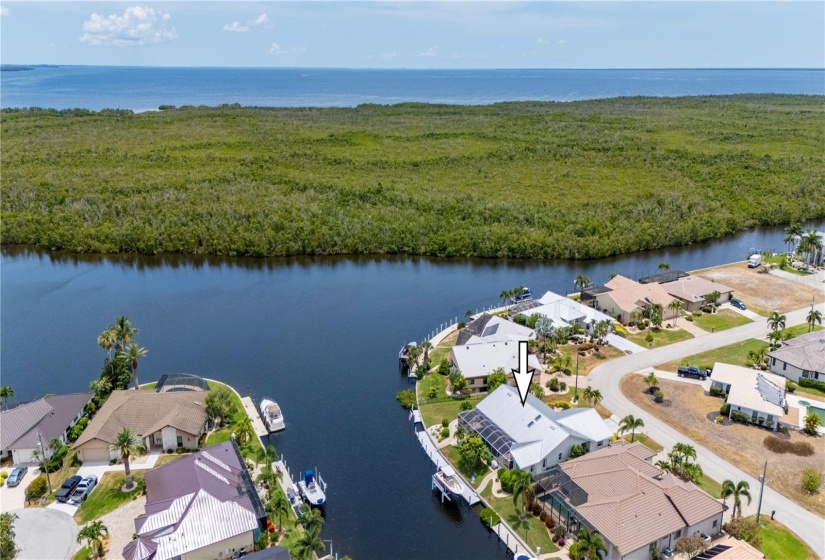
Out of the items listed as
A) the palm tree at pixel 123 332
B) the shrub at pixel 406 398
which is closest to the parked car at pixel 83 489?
the palm tree at pixel 123 332

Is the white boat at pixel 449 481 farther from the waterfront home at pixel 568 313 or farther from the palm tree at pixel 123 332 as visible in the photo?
the palm tree at pixel 123 332

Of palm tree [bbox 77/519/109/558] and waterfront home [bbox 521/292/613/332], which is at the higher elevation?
waterfront home [bbox 521/292/613/332]

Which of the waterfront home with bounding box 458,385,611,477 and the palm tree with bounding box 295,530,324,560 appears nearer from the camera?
the palm tree with bounding box 295,530,324,560

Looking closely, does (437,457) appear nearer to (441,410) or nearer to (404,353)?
(441,410)

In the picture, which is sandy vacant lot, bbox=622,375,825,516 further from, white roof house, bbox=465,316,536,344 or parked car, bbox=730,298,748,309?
parked car, bbox=730,298,748,309

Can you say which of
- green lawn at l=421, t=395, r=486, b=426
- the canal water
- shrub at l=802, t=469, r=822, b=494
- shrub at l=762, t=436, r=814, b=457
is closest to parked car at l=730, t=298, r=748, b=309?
the canal water

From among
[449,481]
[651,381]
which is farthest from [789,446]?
[449,481]
